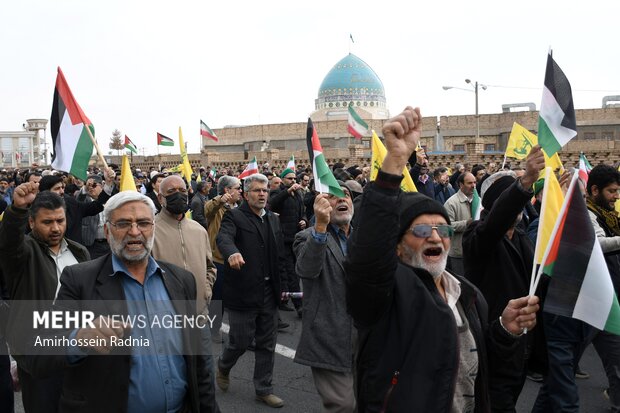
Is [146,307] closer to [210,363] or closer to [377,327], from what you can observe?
[210,363]

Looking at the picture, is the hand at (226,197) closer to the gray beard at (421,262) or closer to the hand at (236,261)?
the hand at (236,261)

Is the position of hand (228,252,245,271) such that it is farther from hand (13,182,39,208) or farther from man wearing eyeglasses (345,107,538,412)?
man wearing eyeglasses (345,107,538,412)

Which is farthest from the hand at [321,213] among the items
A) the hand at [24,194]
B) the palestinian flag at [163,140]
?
the palestinian flag at [163,140]

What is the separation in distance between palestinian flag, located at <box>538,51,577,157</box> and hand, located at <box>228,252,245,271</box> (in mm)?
2586

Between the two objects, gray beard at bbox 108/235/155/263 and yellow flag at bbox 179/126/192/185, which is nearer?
gray beard at bbox 108/235/155/263

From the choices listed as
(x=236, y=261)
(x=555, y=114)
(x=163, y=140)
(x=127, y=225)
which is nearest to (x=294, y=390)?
(x=236, y=261)

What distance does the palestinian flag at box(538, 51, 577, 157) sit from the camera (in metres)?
3.63

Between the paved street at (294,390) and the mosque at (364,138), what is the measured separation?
62.3 feet

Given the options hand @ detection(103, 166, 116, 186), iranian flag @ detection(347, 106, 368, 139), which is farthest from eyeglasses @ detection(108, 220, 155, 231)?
iranian flag @ detection(347, 106, 368, 139)

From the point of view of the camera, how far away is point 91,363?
2.65 m

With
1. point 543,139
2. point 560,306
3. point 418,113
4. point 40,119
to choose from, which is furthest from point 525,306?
point 40,119

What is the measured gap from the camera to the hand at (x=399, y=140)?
219cm

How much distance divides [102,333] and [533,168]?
7.64 feet

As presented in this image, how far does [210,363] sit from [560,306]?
1.67 meters
